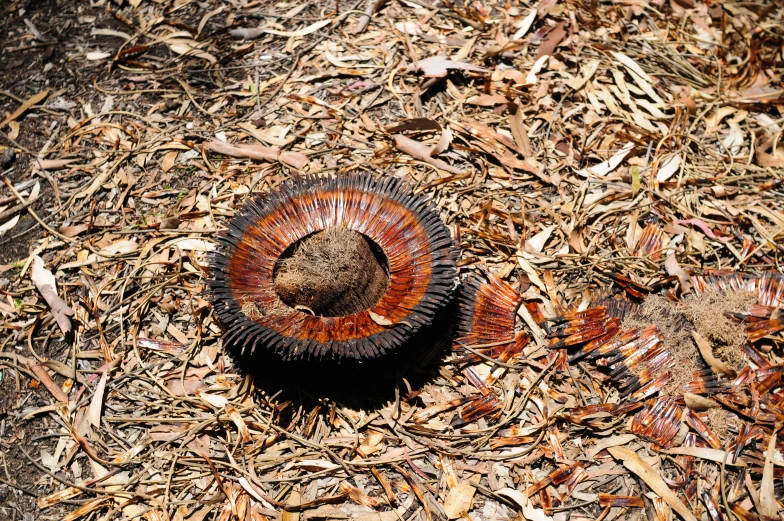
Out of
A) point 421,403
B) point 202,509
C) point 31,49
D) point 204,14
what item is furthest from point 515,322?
point 31,49

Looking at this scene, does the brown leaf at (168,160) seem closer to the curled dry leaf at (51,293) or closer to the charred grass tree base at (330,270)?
the curled dry leaf at (51,293)

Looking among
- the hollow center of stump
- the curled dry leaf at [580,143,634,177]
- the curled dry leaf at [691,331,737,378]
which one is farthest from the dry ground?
the hollow center of stump

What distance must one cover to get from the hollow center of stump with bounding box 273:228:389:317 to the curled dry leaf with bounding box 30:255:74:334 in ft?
3.21

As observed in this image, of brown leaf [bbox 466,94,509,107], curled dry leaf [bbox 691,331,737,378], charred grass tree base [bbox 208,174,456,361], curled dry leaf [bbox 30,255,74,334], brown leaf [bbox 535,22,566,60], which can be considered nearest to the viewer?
charred grass tree base [bbox 208,174,456,361]

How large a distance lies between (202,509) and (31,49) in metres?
2.66

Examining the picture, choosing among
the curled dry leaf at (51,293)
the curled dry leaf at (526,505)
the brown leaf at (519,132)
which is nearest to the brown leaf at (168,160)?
the curled dry leaf at (51,293)

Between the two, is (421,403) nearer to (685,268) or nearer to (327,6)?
(685,268)

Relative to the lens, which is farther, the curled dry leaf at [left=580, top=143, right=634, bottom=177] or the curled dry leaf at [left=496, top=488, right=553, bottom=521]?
the curled dry leaf at [left=580, top=143, right=634, bottom=177]

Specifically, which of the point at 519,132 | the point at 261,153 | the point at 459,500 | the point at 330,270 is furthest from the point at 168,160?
the point at 459,500

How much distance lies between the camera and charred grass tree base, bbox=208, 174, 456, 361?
210 cm

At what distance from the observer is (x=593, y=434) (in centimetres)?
234

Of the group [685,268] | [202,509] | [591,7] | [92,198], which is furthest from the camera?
[591,7]

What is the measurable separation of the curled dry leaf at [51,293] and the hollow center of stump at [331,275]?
98cm

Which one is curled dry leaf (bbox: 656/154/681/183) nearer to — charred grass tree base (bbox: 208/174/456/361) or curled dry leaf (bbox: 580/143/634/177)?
curled dry leaf (bbox: 580/143/634/177)
